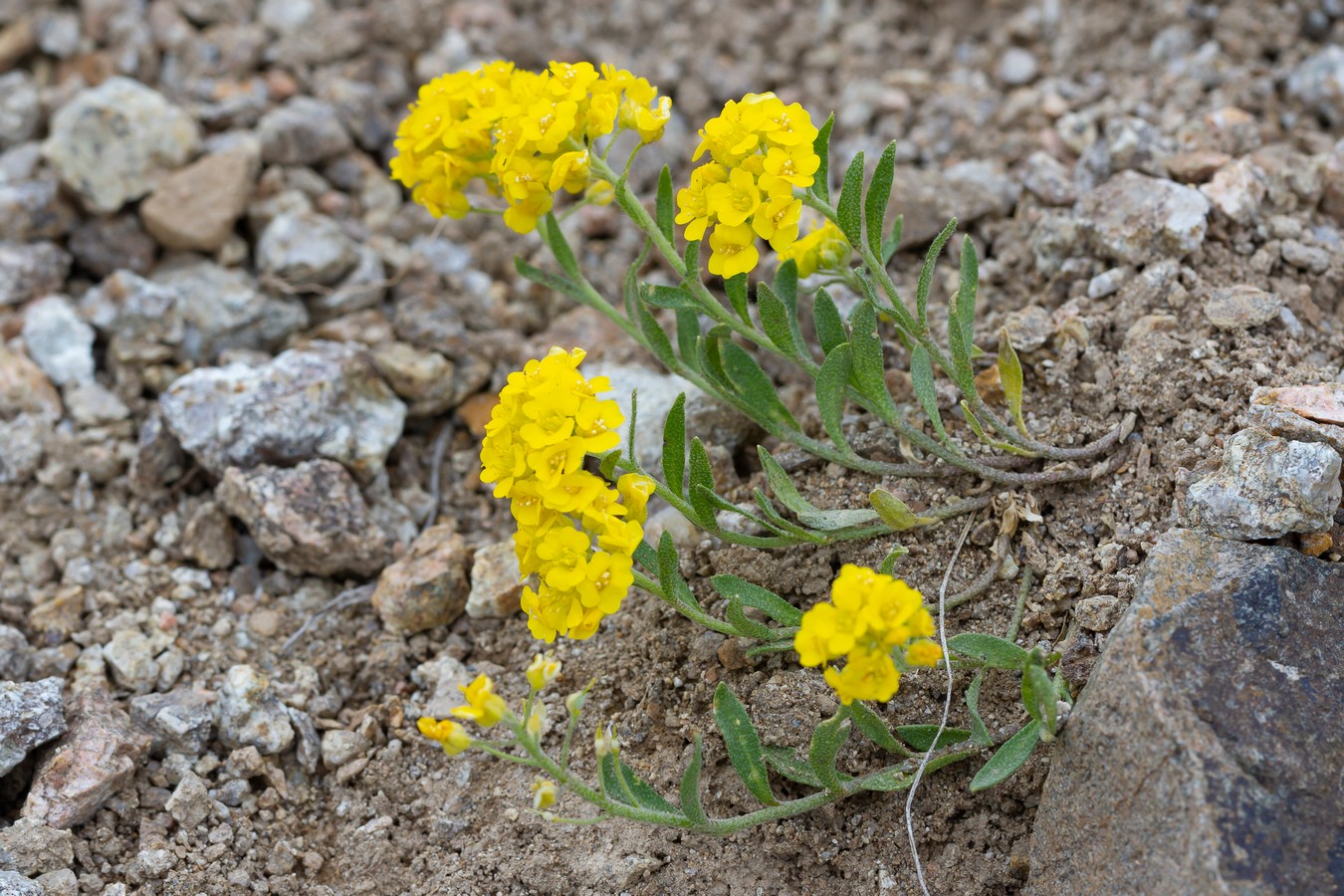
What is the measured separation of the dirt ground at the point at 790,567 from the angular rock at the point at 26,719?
0.58ft

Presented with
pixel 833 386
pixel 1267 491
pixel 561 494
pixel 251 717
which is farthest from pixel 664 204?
pixel 251 717

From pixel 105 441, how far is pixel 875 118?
3147 mm

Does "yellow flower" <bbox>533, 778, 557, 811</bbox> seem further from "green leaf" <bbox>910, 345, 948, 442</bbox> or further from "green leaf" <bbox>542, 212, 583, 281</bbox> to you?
"green leaf" <bbox>542, 212, 583, 281</bbox>

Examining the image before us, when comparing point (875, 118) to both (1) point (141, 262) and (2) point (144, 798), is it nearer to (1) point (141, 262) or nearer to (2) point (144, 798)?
(1) point (141, 262)

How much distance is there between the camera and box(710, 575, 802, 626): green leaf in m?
2.94

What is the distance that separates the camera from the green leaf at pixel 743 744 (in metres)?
2.74

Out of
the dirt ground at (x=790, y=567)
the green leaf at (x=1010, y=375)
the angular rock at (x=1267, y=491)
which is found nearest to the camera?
the angular rock at (x=1267, y=491)

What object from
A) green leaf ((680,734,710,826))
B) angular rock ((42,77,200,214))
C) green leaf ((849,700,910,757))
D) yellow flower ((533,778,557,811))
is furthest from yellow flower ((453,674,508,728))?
angular rock ((42,77,200,214))

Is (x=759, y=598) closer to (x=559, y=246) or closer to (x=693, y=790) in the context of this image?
(x=693, y=790)

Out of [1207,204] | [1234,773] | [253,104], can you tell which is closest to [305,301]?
[253,104]

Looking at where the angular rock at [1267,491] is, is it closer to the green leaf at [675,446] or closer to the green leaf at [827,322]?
the green leaf at [827,322]

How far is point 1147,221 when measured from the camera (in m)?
3.61

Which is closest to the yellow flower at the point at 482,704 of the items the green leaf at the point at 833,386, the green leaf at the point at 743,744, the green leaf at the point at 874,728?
the green leaf at the point at 743,744

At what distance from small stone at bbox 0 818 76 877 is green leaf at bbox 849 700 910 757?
6.22 feet
